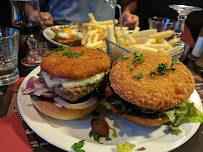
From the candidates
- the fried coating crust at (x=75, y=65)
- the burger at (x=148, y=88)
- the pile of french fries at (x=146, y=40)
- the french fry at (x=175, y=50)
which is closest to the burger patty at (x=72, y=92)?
the fried coating crust at (x=75, y=65)

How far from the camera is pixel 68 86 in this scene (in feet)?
4.93

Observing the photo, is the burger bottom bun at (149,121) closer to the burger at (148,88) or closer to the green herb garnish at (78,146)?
the burger at (148,88)

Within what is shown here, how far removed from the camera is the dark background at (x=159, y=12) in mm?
5168

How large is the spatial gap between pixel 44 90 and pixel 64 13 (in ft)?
13.2

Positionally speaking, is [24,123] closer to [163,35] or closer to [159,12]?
[163,35]

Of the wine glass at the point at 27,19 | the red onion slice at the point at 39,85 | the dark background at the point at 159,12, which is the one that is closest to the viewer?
the red onion slice at the point at 39,85

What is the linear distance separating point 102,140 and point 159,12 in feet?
19.5

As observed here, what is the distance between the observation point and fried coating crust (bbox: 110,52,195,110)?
1.25 m

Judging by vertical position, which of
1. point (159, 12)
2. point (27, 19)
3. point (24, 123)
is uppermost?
point (27, 19)

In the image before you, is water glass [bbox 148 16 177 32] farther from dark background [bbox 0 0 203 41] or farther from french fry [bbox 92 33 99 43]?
dark background [bbox 0 0 203 41]

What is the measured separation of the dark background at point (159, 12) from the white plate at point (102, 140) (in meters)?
4.60


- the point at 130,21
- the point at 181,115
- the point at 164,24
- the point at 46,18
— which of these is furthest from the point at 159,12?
the point at 181,115

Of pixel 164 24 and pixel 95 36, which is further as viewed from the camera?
pixel 164 24

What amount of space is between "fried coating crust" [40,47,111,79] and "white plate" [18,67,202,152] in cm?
43
